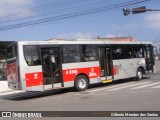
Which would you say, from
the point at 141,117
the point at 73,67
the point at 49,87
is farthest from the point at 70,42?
the point at 141,117

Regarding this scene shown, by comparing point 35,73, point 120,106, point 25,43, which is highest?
point 25,43

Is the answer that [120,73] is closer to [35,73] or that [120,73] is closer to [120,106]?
[35,73]

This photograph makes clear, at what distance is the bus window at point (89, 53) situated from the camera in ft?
69.8

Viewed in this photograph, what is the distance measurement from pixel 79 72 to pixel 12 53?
13.4ft

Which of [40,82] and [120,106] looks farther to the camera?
[40,82]

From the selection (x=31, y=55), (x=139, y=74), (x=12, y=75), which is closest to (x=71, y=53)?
(x=31, y=55)

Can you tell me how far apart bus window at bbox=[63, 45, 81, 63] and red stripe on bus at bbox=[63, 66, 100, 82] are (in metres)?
0.57

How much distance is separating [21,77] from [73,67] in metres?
3.54

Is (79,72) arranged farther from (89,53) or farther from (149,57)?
(149,57)

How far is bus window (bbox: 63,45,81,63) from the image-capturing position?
20172 mm

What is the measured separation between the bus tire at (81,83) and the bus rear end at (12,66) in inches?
143

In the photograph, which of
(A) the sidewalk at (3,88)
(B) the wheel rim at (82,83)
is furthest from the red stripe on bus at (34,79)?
(A) the sidewalk at (3,88)

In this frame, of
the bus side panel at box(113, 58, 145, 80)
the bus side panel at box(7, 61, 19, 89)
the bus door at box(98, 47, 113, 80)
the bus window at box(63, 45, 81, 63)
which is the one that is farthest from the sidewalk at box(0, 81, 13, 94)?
the bus side panel at box(113, 58, 145, 80)

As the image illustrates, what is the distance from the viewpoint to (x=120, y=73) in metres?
23.7
